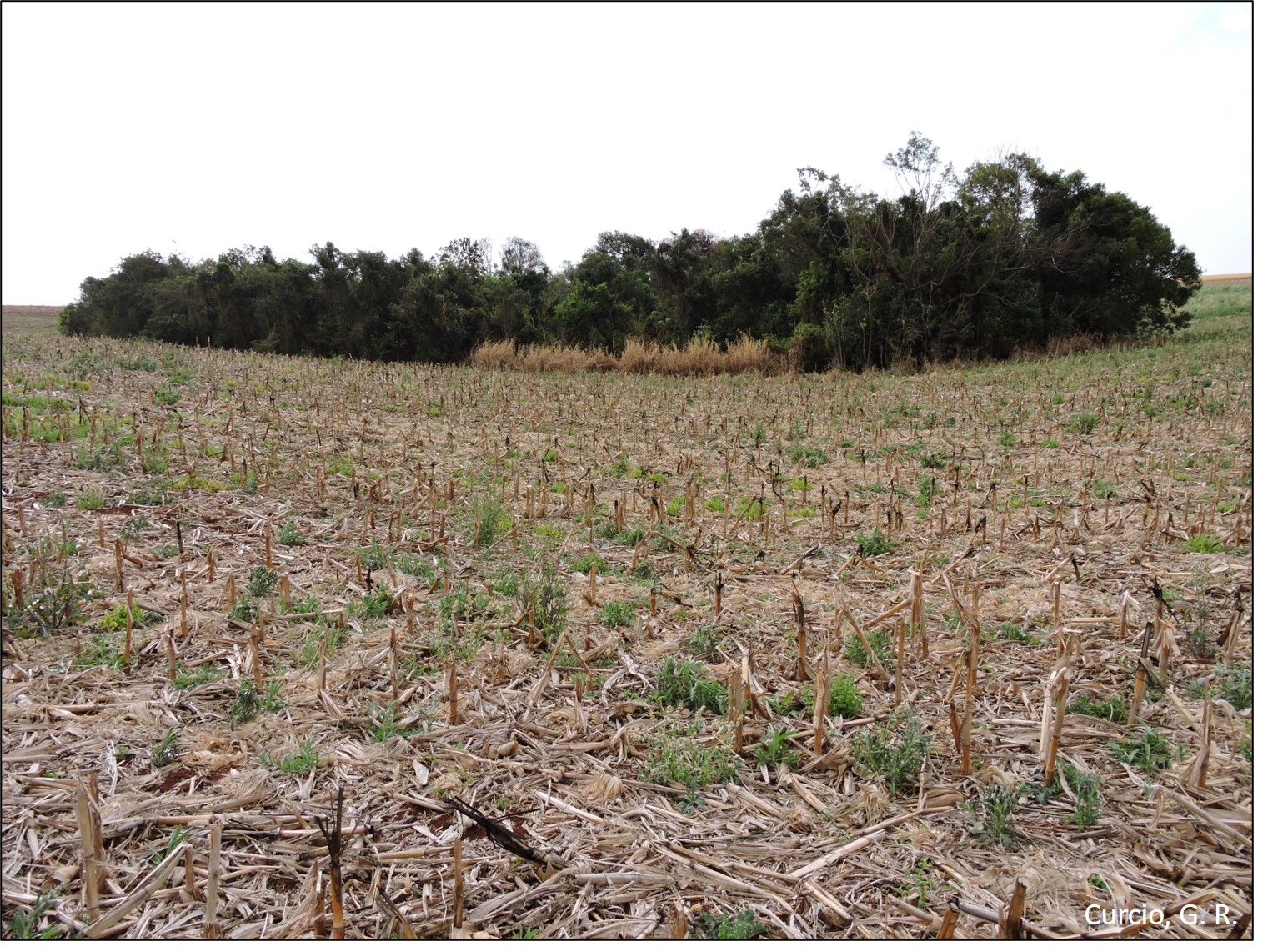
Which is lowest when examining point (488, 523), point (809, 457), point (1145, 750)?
point (1145, 750)

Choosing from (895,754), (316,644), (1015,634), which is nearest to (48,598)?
(316,644)

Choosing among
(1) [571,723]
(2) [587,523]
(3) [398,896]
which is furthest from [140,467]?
(3) [398,896]

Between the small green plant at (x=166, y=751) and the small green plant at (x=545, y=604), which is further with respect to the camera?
the small green plant at (x=545, y=604)

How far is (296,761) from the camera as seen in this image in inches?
117

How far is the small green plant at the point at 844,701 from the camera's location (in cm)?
351

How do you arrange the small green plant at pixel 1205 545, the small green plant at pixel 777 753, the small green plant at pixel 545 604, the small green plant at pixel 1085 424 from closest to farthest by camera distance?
the small green plant at pixel 777 753, the small green plant at pixel 545 604, the small green plant at pixel 1205 545, the small green plant at pixel 1085 424

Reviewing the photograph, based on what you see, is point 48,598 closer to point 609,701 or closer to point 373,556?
point 373,556

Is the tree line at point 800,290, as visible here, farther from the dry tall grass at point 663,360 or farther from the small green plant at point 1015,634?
the small green plant at point 1015,634

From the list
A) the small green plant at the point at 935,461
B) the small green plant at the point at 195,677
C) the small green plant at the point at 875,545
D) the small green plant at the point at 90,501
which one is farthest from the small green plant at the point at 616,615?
the small green plant at the point at 935,461

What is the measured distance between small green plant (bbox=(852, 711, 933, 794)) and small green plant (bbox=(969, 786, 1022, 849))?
259 millimetres

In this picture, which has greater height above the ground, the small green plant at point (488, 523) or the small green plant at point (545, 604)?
the small green plant at point (488, 523)

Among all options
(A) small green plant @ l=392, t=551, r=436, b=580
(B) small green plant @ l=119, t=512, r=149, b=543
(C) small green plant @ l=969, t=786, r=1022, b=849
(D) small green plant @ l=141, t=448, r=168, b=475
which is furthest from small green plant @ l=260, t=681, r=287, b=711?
(D) small green plant @ l=141, t=448, r=168, b=475

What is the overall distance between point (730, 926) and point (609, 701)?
1.43 m

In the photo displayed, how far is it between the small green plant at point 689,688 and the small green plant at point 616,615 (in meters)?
0.65
